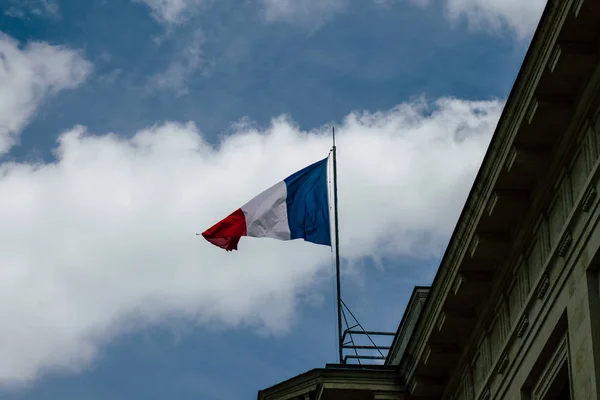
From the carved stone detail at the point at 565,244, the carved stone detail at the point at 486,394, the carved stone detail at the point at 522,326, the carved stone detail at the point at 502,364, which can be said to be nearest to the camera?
the carved stone detail at the point at 565,244

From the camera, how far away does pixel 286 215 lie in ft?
144

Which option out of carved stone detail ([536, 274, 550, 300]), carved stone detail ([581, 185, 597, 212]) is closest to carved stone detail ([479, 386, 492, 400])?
carved stone detail ([536, 274, 550, 300])

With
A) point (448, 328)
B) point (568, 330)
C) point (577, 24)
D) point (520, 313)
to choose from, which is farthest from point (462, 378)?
point (577, 24)

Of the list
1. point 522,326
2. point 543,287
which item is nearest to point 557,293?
point 543,287

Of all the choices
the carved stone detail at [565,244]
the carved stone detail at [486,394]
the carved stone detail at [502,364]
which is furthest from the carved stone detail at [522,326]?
the carved stone detail at [486,394]

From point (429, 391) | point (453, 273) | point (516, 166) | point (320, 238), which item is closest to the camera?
point (516, 166)

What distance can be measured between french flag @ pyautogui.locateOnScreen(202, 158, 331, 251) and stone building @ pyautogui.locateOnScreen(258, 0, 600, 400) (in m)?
10.3

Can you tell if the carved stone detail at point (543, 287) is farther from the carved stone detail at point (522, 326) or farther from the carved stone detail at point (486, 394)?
the carved stone detail at point (486, 394)

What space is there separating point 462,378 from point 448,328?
138cm

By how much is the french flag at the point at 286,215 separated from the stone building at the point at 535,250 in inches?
406

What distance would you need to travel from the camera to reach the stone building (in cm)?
2514

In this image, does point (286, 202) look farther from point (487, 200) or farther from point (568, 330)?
point (568, 330)

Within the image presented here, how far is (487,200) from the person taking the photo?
94.3 feet

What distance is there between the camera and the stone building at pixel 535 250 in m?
25.1
